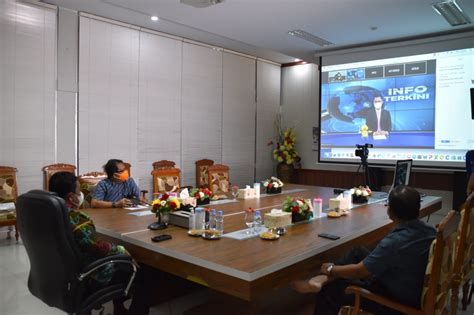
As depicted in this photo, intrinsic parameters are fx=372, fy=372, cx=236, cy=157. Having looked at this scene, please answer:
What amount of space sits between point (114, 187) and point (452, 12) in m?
4.68

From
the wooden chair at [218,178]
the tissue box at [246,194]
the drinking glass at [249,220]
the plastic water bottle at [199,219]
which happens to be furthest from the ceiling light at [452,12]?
the plastic water bottle at [199,219]

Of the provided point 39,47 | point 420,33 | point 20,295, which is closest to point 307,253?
point 20,295

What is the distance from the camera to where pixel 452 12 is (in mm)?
4801

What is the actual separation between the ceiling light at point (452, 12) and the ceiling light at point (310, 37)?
1.84 metres

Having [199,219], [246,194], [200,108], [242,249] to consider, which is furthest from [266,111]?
[242,249]

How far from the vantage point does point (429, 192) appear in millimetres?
6395

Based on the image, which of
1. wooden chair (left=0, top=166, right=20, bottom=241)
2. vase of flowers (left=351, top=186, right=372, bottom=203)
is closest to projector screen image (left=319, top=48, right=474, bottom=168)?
vase of flowers (left=351, top=186, right=372, bottom=203)

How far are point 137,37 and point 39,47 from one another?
1481 mm

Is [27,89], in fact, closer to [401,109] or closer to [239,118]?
[239,118]

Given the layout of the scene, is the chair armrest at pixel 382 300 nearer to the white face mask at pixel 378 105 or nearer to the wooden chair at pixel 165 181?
the wooden chair at pixel 165 181

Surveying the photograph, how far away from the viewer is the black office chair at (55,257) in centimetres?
191

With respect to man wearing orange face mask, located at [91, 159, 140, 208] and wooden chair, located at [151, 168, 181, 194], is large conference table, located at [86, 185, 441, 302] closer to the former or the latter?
man wearing orange face mask, located at [91, 159, 140, 208]

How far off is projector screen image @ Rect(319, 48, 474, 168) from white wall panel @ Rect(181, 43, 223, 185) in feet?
6.58

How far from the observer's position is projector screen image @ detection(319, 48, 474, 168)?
5.55 m
